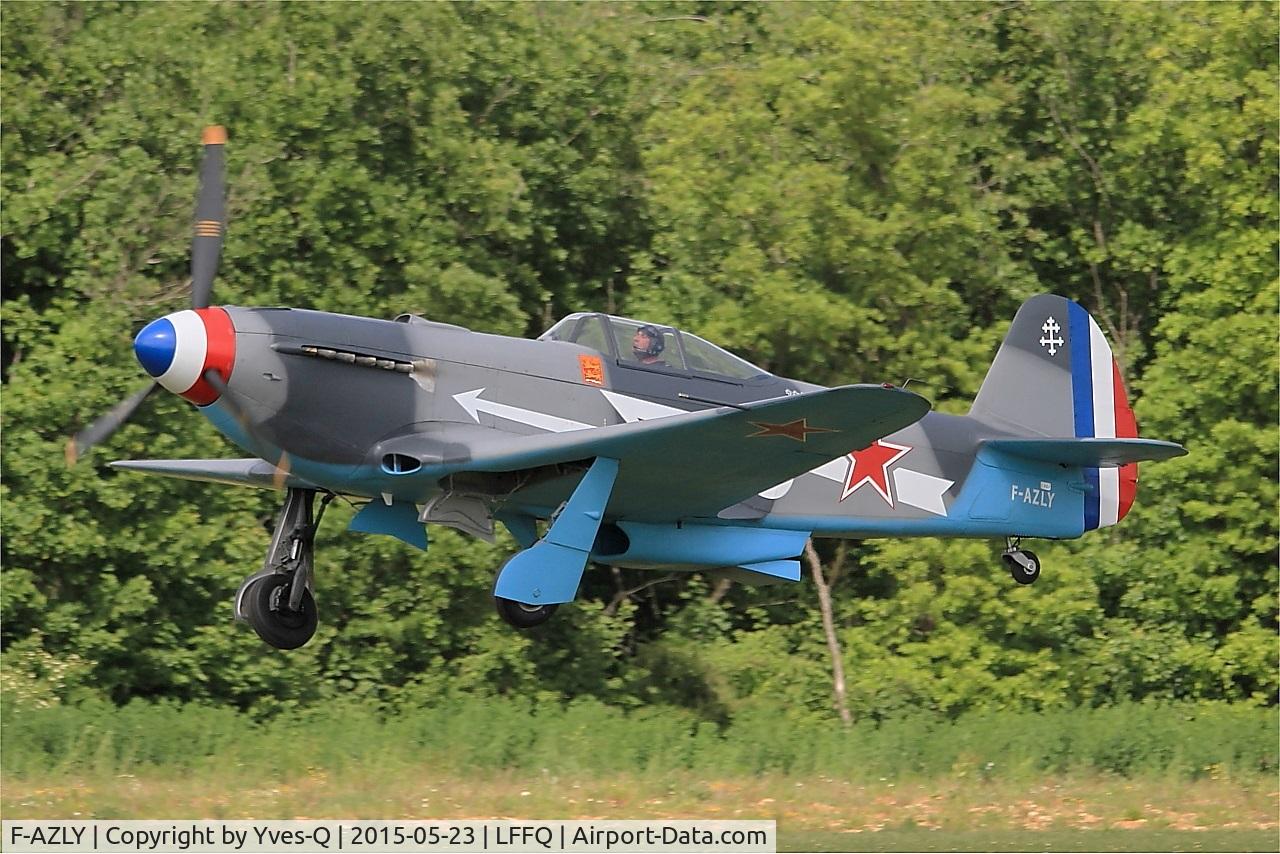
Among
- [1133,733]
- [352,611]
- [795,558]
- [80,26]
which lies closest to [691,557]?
[795,558]

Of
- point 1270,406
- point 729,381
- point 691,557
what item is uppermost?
point 1270,406

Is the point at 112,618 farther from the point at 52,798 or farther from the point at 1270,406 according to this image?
the point at 1270,406

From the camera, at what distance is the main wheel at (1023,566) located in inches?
571

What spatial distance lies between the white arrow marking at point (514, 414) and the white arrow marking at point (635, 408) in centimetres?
24

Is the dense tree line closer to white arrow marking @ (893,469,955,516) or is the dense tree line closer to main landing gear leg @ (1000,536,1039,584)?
main landing gear leg @ (1000,536,1039,584)

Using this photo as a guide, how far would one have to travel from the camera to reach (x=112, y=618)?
1966 cm

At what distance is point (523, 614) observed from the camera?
12.9m

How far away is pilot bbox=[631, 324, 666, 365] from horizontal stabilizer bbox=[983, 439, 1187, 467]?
2955mm

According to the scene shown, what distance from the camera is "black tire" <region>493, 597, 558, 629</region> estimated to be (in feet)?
41.7

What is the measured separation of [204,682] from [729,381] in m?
9.84

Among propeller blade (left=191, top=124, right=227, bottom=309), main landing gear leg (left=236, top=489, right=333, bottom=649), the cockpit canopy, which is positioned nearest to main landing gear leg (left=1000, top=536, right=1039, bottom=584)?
the cockpit canopy

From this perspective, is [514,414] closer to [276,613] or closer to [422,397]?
[422,397]

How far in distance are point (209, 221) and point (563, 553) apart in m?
3.22

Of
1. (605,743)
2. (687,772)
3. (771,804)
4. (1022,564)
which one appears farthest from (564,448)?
(605,743)
